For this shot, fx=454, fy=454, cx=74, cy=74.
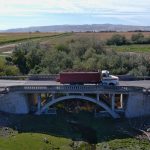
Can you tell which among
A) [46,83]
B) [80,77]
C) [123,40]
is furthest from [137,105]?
[123,40]

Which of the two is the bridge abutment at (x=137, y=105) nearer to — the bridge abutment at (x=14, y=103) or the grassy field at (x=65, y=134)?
the grassy field at (x=65, y=134)

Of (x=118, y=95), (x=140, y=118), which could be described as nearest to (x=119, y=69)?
(x=118, y=95)

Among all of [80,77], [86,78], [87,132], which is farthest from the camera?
[86,78]

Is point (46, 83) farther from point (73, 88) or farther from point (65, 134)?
point (65, 134)

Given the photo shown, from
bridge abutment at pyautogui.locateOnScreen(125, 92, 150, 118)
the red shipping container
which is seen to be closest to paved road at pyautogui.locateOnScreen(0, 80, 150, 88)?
the red shipping container

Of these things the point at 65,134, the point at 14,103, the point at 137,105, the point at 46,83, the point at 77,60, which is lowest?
the point at 65,134

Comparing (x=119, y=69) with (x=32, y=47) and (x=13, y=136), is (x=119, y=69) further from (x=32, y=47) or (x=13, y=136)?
(x=13, y=136)

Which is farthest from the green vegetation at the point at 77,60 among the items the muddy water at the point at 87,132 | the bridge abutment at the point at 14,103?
the muddy water at the point at 87,132
